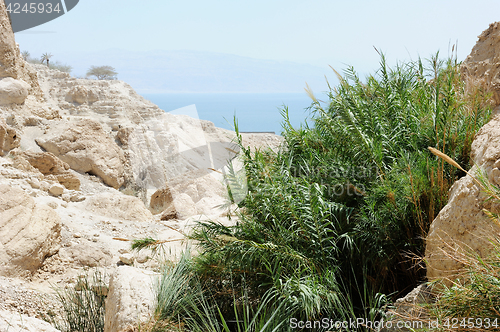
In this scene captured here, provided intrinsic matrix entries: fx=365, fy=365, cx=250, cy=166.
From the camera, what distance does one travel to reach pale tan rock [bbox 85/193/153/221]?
7715mm

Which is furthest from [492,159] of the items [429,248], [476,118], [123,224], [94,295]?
[123,224]

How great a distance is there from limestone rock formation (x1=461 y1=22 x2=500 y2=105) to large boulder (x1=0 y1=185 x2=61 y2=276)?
5.60 meters

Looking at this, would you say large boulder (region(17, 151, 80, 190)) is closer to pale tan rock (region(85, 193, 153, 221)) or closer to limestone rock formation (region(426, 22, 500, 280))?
pale tan rock (region(85, 193, 153, 221))

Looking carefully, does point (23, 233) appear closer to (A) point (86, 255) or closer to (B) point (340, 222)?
(A) point (86, 255)

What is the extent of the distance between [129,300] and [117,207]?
5189 millimetres

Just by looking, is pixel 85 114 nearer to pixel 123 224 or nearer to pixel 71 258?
pixel 123 224

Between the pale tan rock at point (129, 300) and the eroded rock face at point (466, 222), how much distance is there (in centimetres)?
226

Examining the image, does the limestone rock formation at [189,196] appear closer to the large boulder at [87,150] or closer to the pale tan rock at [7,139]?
the large boulder at [87,150]

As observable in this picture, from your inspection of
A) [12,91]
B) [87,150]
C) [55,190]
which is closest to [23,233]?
[55,190]

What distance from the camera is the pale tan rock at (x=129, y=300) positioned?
3.02m

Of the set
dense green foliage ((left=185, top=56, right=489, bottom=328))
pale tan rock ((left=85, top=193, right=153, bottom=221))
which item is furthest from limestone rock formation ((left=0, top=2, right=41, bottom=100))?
dense green foliage ((left=185, top=56, right=489, bottom=328))

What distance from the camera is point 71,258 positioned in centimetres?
551

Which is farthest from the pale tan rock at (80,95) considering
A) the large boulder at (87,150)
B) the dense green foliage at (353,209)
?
the dense green foliage at (353,209)

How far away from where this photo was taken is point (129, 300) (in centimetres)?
314
